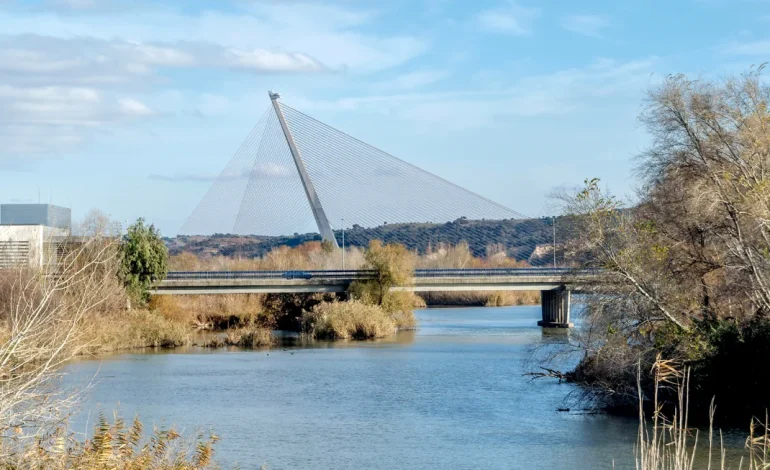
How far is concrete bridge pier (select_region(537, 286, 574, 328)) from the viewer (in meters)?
52.5

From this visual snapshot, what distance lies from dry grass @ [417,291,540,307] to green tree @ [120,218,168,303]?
3317cm

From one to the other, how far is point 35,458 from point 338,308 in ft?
117

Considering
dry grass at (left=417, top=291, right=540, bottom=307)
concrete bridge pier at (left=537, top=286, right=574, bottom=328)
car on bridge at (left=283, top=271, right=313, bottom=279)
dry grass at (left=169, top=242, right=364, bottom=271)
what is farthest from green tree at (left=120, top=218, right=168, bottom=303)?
dry grass at (left=417, top=291, right=540, bottom=307)

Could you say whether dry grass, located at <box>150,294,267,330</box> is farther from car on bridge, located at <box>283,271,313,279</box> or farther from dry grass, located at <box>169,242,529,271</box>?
dry grass, located at <box>169,242,529,271</box>

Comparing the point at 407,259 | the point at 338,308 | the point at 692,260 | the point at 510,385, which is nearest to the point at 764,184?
the point at 692,260

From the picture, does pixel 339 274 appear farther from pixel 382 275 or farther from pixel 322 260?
pixel 322 260

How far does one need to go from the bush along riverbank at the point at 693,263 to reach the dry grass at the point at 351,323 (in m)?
22.5

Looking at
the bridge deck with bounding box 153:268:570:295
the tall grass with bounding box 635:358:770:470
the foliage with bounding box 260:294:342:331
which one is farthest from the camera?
the foliage with bounding box 260:294:342:331

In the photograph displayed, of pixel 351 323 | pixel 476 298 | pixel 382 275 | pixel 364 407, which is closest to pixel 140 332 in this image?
pixel 351 323

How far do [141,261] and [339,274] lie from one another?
10.3 meters

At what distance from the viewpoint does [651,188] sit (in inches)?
941

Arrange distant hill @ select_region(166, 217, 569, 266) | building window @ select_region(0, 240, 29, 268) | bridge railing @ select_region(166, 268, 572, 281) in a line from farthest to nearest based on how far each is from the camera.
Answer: distant hill @ select_region(166, 217, 569, 266), bridge railing @ select_region(166, 268, 572, 281), building window @ select_region(0, 240, 29, 268)

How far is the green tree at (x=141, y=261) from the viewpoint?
45.1m

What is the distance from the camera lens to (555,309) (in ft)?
175
